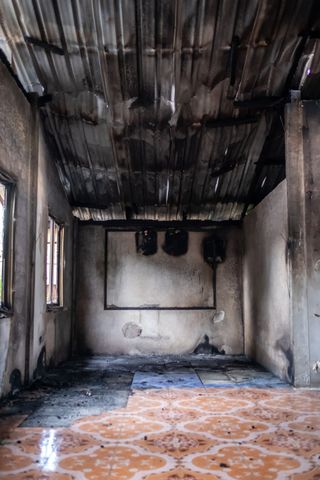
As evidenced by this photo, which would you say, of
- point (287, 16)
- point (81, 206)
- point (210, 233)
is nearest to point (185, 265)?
point (210, 233)

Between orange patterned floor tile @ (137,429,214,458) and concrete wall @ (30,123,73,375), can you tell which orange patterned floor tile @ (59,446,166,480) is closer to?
orange patterned floor tile @ (137,429,214,458)

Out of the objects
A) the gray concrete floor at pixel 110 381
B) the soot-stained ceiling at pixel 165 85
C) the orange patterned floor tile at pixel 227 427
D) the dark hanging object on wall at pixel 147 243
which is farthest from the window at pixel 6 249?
the dark hanging object on wall at pixel 147 243

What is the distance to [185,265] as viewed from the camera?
8.38 metres

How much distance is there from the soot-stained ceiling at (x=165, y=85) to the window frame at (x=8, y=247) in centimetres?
142

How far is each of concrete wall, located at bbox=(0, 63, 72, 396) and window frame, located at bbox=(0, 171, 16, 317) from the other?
75mm

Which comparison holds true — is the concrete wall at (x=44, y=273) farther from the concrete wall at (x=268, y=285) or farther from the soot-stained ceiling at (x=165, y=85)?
the concrete wall at (x=268, y=285)

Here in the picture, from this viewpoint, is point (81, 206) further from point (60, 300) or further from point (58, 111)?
point (58, 111)

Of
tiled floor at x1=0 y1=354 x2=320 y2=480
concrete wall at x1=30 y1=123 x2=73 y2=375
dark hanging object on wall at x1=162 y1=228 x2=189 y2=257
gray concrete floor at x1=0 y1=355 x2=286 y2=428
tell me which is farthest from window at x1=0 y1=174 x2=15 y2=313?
dark hanging object on wall at x1=162 y1=228 x2=189 y2=257

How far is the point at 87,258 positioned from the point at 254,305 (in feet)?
10.2

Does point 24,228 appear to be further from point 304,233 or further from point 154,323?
point 154,323

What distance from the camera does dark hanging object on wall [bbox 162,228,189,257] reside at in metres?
8.40

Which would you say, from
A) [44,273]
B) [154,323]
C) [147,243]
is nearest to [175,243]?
[147,243]

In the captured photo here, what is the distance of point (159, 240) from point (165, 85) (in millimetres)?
3483

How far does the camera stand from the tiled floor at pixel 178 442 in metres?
2.78
